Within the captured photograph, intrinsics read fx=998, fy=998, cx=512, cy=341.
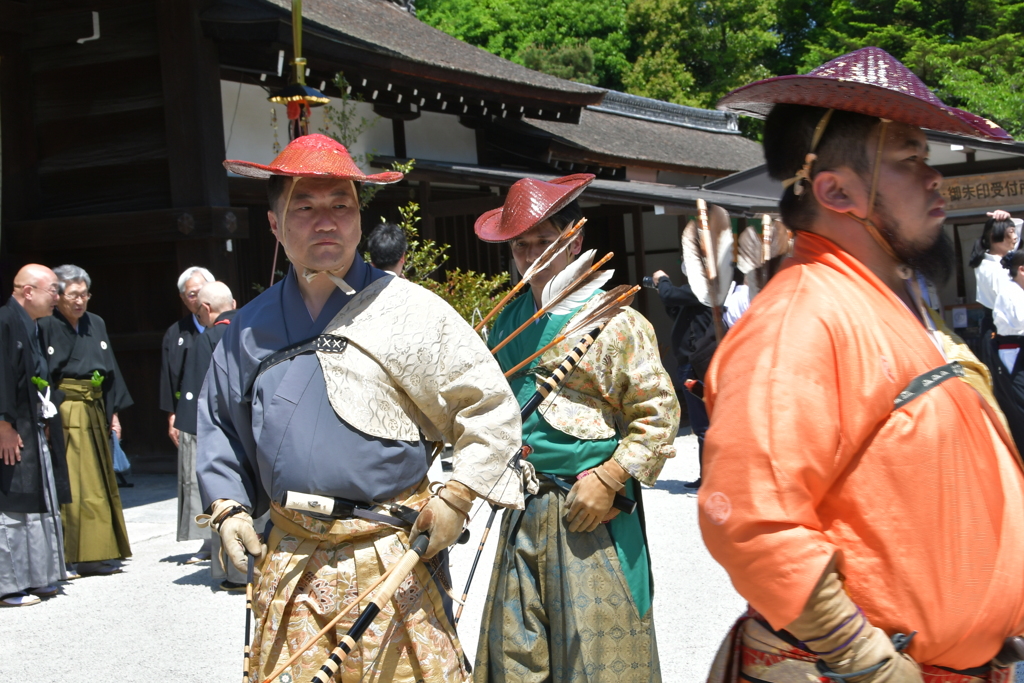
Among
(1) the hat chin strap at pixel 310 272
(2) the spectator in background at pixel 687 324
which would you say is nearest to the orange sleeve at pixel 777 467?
(1) the hat chin strap at pixel 310 272

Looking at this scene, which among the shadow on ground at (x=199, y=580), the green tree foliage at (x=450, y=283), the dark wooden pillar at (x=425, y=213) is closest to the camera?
the shadow on ground at (x=199, y=580)

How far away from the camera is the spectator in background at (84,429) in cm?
590

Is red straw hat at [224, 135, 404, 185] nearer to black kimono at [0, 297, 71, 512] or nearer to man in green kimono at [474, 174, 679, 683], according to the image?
man in green kimono at [474, 174, 679, 683]

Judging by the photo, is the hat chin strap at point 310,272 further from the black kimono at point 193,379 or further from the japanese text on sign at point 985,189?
the japanese text on sign at point 985,189

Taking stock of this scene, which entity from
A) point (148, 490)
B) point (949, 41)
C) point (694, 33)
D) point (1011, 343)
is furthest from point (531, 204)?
point (694, 33)

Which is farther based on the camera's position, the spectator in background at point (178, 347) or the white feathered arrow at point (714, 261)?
the spectator in background at point (178, 347)

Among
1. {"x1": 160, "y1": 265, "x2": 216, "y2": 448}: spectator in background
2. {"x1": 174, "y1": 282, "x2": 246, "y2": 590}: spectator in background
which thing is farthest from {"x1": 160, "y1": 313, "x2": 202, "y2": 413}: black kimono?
{"x1": 174, "y1": 282, "x2": 246, "y2": 590}: spectator in background

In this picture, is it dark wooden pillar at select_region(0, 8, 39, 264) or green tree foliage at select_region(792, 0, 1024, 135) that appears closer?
dark wooden pillar at select_region(0, 8, 39, 264)

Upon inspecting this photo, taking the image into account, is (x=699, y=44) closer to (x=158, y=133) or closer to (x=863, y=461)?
(x=158, y=133)

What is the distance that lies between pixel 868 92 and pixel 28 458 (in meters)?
4.85

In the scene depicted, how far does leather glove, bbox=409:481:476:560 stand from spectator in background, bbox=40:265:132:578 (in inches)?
170

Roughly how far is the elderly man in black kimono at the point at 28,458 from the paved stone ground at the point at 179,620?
18cm

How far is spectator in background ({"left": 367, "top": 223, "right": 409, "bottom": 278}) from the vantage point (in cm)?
562

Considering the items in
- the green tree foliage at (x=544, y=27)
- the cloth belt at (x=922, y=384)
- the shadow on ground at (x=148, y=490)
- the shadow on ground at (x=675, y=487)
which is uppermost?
the green tree foliage at (x=544, y=27)
